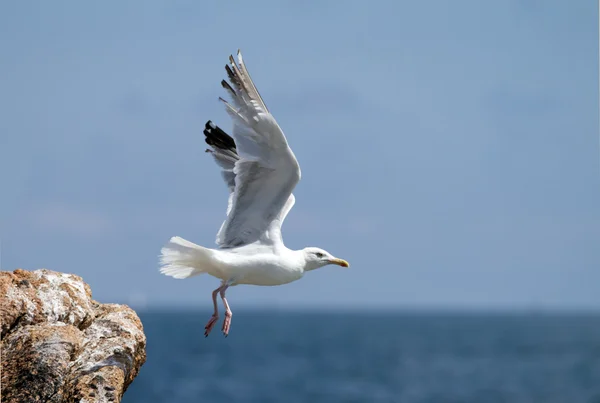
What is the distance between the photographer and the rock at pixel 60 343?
22.4ft

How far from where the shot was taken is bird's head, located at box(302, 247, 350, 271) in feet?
37.0

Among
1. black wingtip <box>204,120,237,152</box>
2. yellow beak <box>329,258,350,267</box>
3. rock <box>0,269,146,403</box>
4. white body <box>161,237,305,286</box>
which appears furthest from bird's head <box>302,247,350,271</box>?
rock <box>0,269,146,403</box>

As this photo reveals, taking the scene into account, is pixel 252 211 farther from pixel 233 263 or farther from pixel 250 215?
pixel 233 263

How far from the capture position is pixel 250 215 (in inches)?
420

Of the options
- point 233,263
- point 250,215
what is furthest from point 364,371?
point 233,263

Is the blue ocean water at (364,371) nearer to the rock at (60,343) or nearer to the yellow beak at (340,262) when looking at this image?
the yellow beak at (340,262)

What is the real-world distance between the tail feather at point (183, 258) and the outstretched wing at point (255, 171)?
55cm

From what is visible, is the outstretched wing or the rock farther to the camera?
the outstretched wing

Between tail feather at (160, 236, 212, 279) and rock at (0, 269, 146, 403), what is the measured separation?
226 centimetres

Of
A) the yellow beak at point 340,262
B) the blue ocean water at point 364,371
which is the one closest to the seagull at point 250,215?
the yellow beak at point 340,262

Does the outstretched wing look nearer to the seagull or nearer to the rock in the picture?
the seagull

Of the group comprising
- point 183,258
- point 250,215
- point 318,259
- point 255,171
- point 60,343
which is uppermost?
point 255,171

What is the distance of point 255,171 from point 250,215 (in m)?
0.56

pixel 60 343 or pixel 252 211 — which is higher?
pixel 252 211
